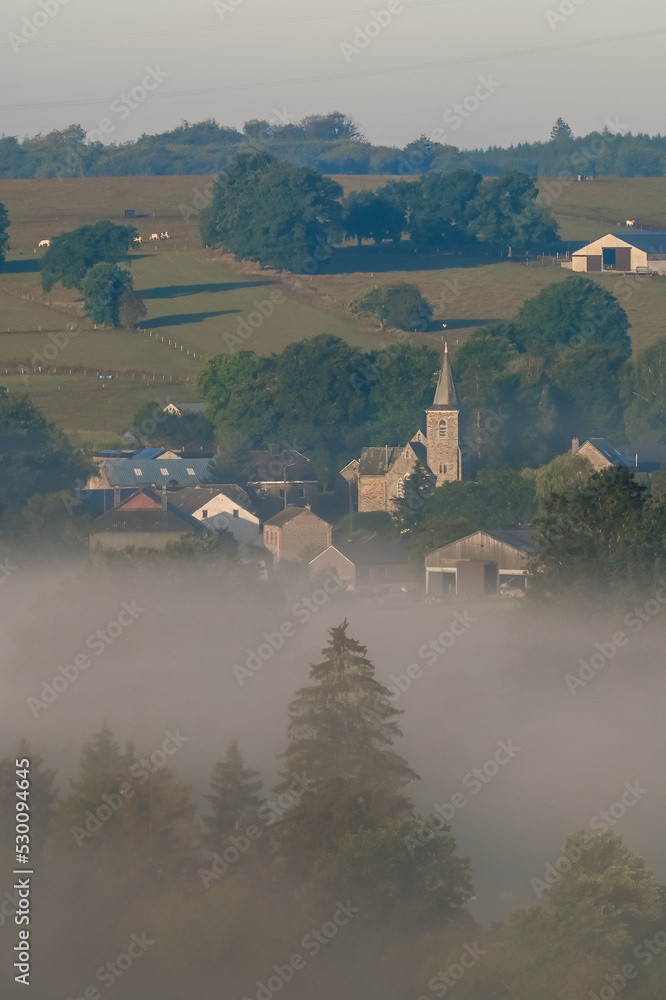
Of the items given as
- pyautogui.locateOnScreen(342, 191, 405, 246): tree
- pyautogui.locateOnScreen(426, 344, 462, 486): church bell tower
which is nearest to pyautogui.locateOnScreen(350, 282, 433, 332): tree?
pyautogui.locateOnScreen(426, 344, 462, 486): church bell tower

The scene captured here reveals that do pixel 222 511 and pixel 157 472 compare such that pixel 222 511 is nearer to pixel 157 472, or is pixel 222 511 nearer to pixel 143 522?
pixel 157 472

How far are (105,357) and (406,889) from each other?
70.4 metres

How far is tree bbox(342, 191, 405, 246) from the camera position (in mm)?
128125

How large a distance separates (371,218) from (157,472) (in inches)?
2154

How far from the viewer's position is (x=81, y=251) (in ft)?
358

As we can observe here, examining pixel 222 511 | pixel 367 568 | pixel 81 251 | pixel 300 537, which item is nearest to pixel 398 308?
pixel 81 251

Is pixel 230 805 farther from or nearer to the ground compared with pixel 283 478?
farther from the ground

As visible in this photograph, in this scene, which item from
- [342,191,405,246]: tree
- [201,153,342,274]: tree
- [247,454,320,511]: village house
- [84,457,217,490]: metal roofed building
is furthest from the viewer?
[342,191,405,246]: tree

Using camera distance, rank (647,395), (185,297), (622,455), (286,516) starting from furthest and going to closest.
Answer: (185,297) < (647,395) < (622,455) < (286,516)

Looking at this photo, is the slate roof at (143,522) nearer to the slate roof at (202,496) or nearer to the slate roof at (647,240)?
the slate roof at (202,496)

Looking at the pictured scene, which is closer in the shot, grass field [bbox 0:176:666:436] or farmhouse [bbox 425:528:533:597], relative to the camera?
farmhouse [bbox 425:528:533:597]

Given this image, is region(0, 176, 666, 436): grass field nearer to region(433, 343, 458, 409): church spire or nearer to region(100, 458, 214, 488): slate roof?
region(100, 458, 214, 488): slate roof

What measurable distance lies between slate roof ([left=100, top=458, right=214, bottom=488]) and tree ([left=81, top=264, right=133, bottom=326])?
74.5ft

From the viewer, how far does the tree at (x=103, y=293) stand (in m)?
103
